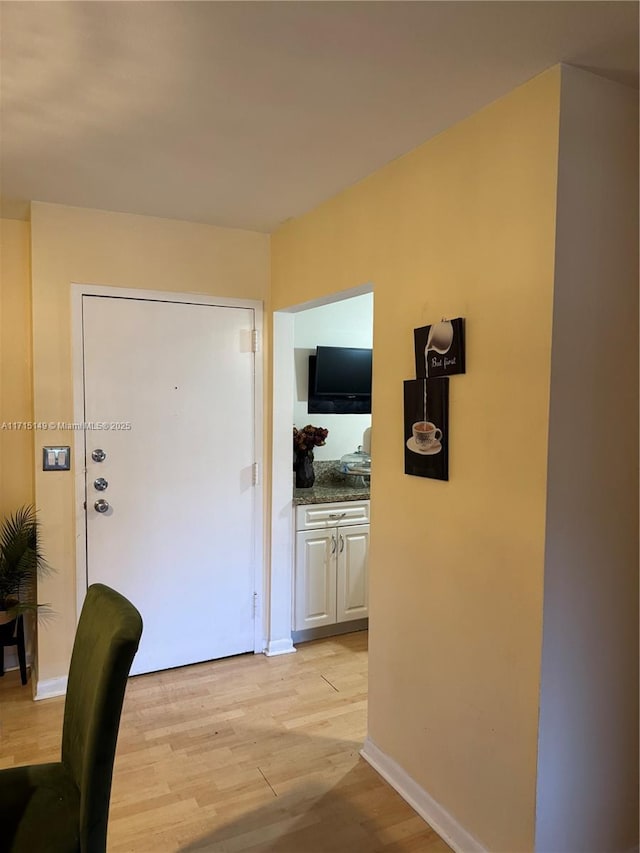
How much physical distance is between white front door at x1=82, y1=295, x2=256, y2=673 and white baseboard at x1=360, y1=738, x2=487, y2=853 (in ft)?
3.91

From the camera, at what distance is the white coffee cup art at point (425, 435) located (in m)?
2.02

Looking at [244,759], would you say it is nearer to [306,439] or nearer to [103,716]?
[103,716]

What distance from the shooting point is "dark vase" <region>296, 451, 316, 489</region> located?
12.2ft

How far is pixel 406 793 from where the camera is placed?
7.15ft

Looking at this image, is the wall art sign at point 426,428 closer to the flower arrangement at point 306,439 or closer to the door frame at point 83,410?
the door frame at point 83,410

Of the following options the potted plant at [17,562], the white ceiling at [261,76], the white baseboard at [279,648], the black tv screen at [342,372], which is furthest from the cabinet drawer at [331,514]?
the white ceiling at [261,76]

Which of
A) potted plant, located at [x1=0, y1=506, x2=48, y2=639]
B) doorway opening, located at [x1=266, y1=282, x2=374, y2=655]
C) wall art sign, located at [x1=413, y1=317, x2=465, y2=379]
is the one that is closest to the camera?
wall art sign, located at [x1=413, y1=317, x2=465, y2=379]

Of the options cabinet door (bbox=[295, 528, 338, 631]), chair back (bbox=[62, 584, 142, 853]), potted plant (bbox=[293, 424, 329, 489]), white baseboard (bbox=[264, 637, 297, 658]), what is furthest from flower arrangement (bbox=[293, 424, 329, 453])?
chair back (bbox=[62, 584, 142, 853])

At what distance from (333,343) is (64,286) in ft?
5.76

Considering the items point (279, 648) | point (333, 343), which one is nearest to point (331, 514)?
point (279, 648)

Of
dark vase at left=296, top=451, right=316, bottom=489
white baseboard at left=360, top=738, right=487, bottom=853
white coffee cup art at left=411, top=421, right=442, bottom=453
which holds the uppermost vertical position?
white coffee cup art at left=411, top=421, right=442, bottom=453

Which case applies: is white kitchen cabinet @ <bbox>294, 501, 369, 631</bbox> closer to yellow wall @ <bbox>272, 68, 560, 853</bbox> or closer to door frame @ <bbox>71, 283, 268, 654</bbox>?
door frame @ <bbox>71, 283, 268, 654</bbox>

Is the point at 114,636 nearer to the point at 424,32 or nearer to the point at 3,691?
the point at 424,32

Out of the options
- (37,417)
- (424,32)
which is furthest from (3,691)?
(424,32)
